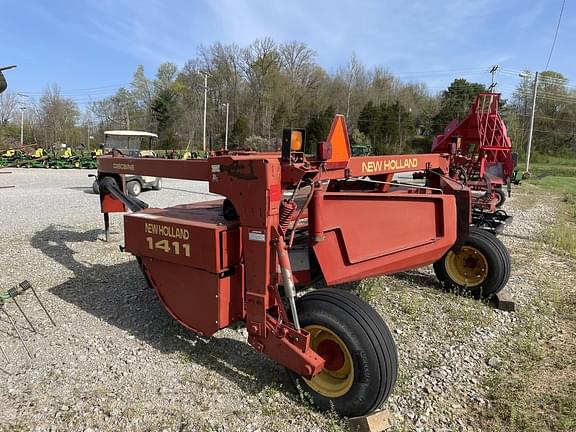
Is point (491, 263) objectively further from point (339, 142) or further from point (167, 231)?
point (167, 231)

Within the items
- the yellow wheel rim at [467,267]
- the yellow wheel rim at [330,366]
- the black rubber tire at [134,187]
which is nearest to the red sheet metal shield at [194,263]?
the yellow wheel rim at [330,366]

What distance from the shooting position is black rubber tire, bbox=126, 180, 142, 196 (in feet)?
45.4

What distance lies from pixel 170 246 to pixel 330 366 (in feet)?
4.84

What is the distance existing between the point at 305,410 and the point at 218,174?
1.67m

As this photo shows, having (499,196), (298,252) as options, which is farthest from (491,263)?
(499,196)

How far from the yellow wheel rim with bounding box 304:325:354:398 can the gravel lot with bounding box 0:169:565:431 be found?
17 centimetres

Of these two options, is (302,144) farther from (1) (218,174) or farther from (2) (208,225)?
(2) (208,225)

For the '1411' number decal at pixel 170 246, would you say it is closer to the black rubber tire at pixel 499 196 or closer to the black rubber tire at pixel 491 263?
the black rubber tire at pixel 491 263

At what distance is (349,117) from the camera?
54.2 m

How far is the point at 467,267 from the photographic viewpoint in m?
5.22

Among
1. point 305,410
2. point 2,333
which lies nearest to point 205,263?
point 305,410

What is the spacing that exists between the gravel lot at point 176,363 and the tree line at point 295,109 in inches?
1686

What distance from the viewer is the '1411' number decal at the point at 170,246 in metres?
3.28

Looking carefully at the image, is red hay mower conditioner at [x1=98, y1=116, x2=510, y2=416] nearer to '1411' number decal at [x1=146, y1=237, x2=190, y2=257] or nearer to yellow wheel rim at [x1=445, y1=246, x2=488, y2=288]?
'1411' number decal at [x1=146, y1=237, x2=190, y2=257]
